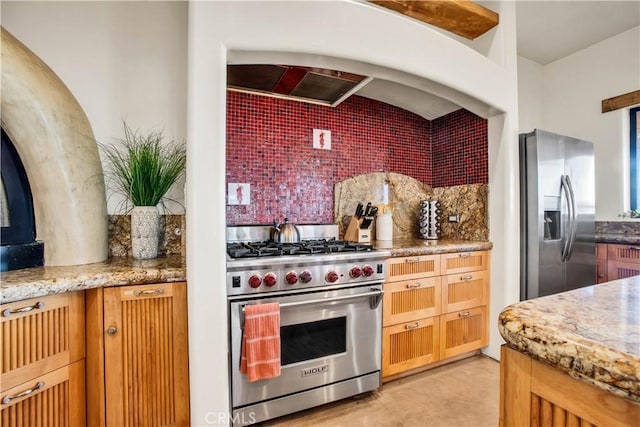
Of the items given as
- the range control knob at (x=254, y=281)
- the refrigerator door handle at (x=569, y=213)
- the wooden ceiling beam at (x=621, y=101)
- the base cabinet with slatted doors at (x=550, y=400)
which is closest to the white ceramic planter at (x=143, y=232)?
the range control knob at (x=254, y=281)

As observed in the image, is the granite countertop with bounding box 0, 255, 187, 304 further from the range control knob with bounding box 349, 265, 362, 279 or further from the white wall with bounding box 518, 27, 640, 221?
the white wall with bounding box 518, 27, 640, 221

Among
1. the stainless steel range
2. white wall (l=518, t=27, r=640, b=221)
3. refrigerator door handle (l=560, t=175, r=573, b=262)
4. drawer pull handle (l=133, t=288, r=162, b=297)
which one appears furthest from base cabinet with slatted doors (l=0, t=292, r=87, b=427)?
white wall (l=518, t=27, r=640, b=221)

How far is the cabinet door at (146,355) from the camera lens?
Answer: 1392mm

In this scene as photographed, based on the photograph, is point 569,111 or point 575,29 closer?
point 575,29

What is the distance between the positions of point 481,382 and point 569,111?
3191mm

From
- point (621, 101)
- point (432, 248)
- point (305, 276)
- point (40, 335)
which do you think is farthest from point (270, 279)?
point (621, 101)

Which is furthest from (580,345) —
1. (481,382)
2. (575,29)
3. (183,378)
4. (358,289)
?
(575,29)

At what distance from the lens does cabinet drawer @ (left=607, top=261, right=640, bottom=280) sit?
272 centimetres

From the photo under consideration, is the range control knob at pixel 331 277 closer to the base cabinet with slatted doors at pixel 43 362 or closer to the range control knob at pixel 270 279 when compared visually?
the range control knob at pixel 270 279

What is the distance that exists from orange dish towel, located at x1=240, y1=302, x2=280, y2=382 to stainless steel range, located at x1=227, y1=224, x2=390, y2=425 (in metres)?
0.04

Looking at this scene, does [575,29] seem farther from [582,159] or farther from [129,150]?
[129,150]

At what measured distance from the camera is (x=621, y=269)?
281 centimetres

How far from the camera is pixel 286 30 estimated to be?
161 cm

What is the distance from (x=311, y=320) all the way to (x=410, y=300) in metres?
0.77
